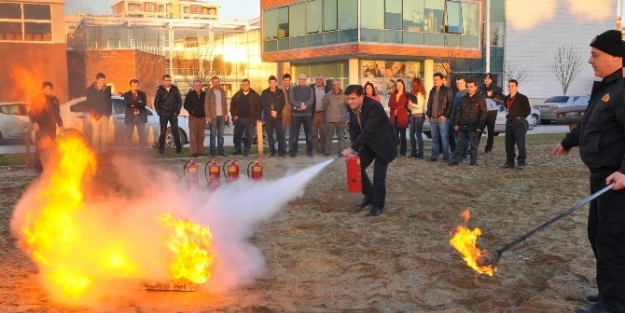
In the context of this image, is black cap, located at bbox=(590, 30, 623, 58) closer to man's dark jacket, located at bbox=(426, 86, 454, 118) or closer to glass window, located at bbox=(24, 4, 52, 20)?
man's dark jacket, located at bbox=(426, 86, 454, 118)

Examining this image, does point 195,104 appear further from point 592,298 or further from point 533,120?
point 533,120

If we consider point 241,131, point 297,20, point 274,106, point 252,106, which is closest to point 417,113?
point 274,106

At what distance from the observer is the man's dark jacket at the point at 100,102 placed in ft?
49.5

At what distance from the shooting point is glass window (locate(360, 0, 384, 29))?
1582 inches

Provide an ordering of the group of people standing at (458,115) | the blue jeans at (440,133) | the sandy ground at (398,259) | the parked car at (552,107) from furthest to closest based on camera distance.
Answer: the parked car at (552,107) < the blue jeans at (440,133) < the group of people standing at (458,115) < the sandy ground at (398,259)

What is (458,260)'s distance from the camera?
6602 millimetres

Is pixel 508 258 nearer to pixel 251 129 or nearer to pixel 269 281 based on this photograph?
pixel 269 281

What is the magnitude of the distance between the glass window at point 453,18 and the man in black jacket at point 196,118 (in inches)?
1276

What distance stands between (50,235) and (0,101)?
1740cm

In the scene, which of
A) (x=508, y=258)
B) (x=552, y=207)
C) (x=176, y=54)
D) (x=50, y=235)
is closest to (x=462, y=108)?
(x=552, y=207)

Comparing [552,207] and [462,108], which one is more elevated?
[462,108]

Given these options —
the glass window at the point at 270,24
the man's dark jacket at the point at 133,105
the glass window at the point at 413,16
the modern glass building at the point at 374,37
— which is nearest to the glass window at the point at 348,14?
the modern glass building at the point at 374,37

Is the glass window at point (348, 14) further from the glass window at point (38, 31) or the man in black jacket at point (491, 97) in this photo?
the man in black jacket at point (491, 97)

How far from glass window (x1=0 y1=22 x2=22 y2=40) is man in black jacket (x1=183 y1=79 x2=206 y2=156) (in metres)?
23.9
